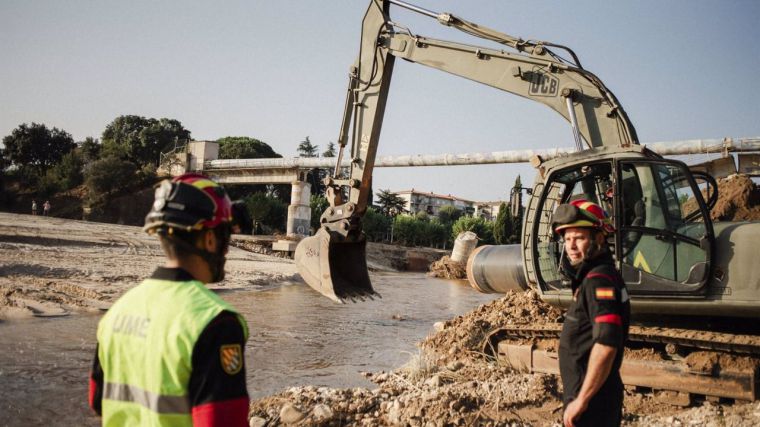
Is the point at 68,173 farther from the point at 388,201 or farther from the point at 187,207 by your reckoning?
the point at 187,207

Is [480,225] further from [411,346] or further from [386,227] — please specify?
[411,346]

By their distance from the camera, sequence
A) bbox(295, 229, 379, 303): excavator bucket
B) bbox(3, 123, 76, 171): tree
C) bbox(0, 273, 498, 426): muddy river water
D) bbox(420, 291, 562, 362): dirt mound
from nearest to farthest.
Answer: bbox(0, 273, 498, 426): muddy river water < bbox(295, 229, 379, 303): excavator bucket < bbox(420, 291, 562, 362): dirt mound < bbox(3, 123, 76, 171): tree

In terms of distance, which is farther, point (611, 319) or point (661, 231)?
point (661, 231)

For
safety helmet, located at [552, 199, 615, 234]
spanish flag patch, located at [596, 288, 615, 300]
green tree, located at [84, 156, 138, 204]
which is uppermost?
green tree, located at [84, 156, 138, 204]

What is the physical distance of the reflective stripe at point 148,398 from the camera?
4.77 ft

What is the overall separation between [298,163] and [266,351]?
29.8 metres

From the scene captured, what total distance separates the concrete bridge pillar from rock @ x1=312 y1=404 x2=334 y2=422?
31327 millimetres

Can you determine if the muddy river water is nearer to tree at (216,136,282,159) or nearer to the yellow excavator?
the yellow excavator

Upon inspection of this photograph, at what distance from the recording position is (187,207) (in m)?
1.66

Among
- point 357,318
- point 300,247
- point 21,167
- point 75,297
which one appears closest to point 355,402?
point 300,247

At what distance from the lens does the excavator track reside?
4902 mm

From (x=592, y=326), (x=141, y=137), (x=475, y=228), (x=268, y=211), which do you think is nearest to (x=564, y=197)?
(x=592, y=326)

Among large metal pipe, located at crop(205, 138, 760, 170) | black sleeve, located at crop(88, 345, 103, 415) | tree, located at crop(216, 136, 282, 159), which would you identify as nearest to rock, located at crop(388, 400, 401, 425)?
black sleeve, located at crop(88, 345, 103, 415)

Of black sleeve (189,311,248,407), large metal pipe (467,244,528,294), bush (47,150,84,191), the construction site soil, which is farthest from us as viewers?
bush (47,150,84,191)
